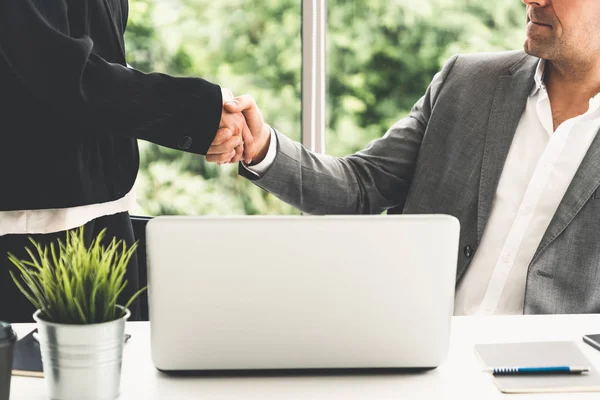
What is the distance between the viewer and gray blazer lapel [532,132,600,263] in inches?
65.0

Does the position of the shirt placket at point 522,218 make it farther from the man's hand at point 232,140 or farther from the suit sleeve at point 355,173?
the man's hand at point 232,140

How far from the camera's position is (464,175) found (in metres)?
1.83

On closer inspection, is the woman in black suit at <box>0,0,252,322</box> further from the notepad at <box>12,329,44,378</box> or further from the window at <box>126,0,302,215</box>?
the window at <box>126,0,302,215</box>

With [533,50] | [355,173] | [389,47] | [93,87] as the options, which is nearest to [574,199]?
[533,50]

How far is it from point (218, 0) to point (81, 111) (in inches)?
50.1

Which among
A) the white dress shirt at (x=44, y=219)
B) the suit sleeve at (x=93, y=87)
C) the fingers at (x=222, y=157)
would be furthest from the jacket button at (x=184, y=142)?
the white dress shirt at (x=44, y=219)

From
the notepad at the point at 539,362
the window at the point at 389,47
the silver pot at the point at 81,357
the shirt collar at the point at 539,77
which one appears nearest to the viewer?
the silver pot at the point at 81,357

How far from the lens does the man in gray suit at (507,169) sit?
1660mm

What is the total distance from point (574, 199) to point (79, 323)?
3.86 feet

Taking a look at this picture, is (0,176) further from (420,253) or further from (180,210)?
(180,210)

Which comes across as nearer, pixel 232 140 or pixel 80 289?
pixel 80 289

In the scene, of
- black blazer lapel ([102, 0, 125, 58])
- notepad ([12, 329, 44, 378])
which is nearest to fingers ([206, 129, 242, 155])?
black blazer lapel ([102, 0, 125, 58])

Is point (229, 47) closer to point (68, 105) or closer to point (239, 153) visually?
point (239, 153)

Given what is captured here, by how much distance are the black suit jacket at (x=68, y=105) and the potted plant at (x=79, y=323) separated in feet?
2.43
